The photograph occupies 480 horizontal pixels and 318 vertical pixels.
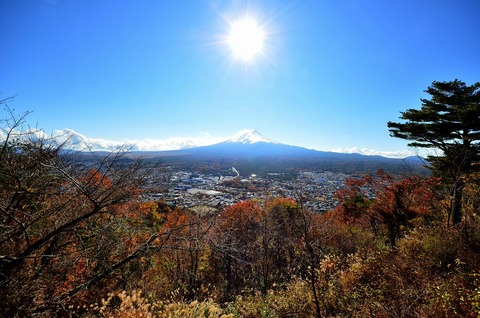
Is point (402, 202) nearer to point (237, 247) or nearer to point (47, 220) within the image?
point (237, 247)

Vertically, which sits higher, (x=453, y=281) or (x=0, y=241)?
(x=0, y=241)

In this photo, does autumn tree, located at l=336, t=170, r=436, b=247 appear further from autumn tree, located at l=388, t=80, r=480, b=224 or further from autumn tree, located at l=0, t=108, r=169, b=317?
autumn tree, located at l=0, t=108, r=169, b=317

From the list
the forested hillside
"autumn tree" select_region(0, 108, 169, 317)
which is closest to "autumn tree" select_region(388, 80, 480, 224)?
the forested hillside

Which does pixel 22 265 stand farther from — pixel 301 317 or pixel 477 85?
pixel 477 85

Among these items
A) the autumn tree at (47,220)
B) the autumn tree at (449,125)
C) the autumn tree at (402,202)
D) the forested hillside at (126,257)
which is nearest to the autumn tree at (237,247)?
the forested hillside at (126,257)

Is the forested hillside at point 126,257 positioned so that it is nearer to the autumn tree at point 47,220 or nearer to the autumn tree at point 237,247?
the autumn tree at point 47,220

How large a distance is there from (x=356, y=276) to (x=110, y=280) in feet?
35.9

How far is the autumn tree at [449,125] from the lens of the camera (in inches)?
444

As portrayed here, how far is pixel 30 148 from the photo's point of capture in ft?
20.7

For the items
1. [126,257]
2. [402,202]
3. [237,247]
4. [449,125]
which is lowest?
[237,247]

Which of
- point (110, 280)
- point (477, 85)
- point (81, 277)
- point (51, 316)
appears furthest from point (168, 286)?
point (477, 85)

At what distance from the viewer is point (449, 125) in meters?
12.2

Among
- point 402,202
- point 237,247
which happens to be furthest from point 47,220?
point 402,202

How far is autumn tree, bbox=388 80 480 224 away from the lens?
444 inches
